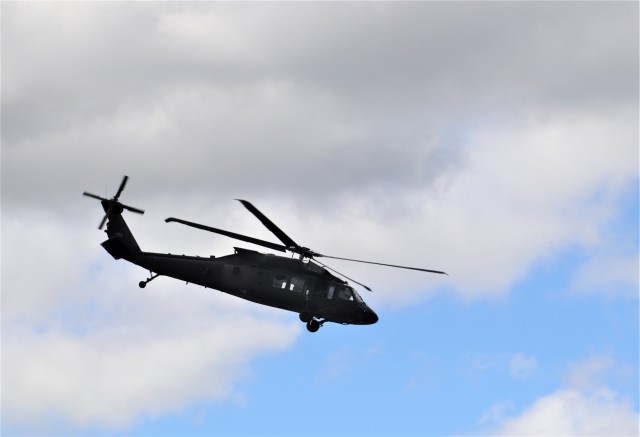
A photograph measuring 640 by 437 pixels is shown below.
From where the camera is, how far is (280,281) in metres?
75.4

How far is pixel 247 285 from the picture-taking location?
76.2 m

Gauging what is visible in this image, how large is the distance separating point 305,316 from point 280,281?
12.4 feet

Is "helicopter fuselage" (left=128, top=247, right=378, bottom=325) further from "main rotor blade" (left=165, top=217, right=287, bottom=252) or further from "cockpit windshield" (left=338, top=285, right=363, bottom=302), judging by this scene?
"main rotor blade" (left=165, top=217, right=287, bottom=252)

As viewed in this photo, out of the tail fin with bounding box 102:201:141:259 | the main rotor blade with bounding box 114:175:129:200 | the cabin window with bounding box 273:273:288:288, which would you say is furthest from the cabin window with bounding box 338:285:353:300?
the main rotor blade with bounding box 114:175:129:200

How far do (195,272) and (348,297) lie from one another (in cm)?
1389

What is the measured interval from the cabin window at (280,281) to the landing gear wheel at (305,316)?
2850 millimetres

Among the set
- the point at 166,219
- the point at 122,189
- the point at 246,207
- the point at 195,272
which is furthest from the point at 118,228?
the point at 246,207

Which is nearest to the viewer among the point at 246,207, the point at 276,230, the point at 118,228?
the point at 246,207

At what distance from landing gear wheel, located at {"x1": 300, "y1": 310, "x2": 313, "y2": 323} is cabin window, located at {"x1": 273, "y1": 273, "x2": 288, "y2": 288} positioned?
9.35ft

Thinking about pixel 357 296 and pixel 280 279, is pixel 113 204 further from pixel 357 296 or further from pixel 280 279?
pixel 357 296

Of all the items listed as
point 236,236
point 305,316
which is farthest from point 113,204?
point 305,316

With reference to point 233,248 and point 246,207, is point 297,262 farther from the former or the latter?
point 246,207

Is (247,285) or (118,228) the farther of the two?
(118,228)

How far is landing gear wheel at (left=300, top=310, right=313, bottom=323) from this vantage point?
74562mm
